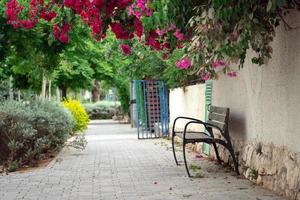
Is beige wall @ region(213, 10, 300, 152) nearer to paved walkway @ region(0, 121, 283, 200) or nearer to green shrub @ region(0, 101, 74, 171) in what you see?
paved walkway @ region(0, 121, 283, 200)

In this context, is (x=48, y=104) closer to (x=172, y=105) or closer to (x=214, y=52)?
(x=172, y=105)

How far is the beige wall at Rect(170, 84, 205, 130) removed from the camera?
1192 centimetres

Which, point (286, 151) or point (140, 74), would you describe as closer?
point (286, 151)

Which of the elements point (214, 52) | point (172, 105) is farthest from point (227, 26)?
point (172, 105)

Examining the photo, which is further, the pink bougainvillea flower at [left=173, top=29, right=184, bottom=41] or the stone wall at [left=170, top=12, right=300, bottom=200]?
the pink bougainvillea flower at [left=173, top=29, right=184, bottom=41]

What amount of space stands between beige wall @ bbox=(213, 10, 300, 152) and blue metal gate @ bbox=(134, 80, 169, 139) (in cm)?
831

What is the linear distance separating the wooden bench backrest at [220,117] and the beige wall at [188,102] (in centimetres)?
237

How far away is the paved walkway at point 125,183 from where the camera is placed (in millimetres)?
6367

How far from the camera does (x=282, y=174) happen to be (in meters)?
6.17

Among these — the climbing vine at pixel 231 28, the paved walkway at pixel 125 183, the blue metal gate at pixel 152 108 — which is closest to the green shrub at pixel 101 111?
the blue metal gate at pixel 152 108

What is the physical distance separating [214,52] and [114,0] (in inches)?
82.4

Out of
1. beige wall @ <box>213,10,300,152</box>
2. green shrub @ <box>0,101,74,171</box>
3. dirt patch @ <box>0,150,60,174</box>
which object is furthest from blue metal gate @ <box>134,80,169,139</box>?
beige wall @ <box>213,10,300,152</box>

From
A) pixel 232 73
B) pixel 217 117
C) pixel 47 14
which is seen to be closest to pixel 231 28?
pixel 232 73

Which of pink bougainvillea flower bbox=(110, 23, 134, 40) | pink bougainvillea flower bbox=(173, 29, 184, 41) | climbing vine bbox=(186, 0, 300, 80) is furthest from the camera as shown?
pink bougainvillea flower bbox=(110, 23, 134, 40)
